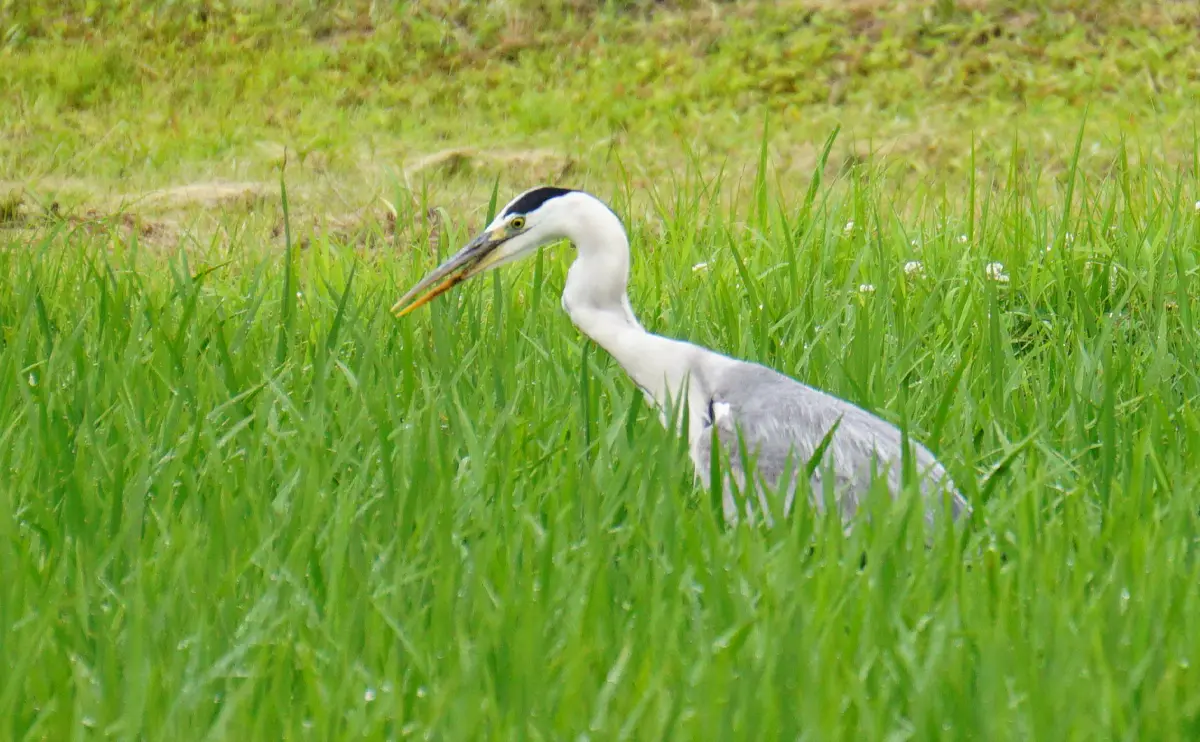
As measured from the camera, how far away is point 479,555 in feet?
8.41

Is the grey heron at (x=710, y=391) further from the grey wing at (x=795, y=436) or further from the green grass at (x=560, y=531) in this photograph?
the green grass at (x=560, y=531)

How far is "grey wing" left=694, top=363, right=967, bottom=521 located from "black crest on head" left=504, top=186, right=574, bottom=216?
672 millimetres

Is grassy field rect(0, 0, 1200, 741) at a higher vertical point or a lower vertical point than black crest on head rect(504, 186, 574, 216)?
lower

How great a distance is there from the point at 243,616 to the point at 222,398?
3.64 feet

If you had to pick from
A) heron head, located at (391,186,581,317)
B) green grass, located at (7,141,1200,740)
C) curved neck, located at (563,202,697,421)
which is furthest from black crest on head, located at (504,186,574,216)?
green grass, located at (7,141,1200,740)

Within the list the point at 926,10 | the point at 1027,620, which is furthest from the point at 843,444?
the point at 926,10

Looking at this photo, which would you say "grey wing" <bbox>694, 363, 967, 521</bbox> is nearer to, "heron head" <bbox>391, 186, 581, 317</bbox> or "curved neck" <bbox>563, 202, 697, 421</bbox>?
"curved neck" <bbox>563, 202, 697, 421</bbox>

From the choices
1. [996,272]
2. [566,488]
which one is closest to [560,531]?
[566,488]

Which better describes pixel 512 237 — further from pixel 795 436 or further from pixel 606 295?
pixel 795 436

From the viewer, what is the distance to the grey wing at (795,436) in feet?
10.3

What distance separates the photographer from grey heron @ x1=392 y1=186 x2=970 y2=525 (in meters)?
3.13

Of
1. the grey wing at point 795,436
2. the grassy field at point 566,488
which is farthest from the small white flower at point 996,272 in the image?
the grey wing at point 795,436

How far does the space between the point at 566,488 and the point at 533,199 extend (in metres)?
1.19

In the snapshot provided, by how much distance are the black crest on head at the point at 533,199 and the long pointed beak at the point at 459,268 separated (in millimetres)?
78
